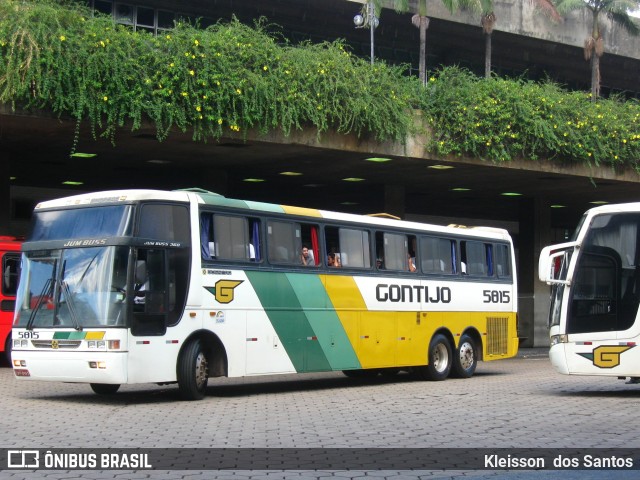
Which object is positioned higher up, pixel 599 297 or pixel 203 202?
pixel 203 202

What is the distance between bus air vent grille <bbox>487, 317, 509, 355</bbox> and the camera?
23.5 metres

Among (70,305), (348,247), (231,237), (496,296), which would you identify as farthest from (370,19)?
(70,305)

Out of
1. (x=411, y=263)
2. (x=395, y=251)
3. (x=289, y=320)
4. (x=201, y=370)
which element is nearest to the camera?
(x=201, y=370)

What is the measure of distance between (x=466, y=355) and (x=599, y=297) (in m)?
5.80

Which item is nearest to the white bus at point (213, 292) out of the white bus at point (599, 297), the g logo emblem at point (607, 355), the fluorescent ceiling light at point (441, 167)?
the white bus at point (599, 297)

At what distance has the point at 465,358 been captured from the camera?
74.8 ft

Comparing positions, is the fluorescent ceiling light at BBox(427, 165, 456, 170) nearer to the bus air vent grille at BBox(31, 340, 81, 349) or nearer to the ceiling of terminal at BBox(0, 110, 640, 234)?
the ceiling of terminal at BBox(0, 110, 640, 234)

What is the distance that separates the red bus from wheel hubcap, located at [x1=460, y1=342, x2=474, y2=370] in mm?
10022

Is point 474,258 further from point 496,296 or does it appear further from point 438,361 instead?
point 438,361

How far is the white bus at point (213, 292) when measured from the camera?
15352 mm

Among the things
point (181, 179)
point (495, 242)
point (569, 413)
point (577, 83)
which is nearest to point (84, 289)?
point (569, 413)

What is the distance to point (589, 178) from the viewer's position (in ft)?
101

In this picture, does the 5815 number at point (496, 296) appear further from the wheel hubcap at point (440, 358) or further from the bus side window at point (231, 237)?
the bus side window at point (231, 237)

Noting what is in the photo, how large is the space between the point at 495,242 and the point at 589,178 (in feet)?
26.3
